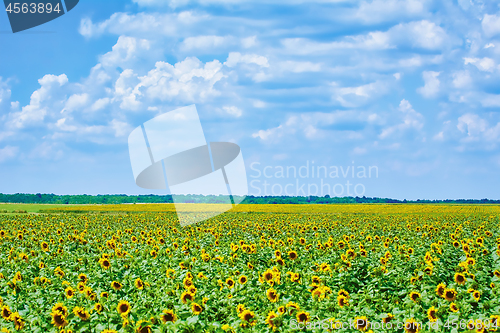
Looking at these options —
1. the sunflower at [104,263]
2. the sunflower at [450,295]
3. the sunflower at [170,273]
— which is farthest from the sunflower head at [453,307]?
the sunflower at [104,263]

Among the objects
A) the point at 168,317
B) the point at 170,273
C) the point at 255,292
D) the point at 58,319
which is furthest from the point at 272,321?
the point at 170,273

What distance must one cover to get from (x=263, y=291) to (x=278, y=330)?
2135 millimetres

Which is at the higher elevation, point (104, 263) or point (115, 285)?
point (104, 263)

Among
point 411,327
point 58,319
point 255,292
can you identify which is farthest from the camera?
point 255,292

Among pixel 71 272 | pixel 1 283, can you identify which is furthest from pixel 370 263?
pixel 1 283

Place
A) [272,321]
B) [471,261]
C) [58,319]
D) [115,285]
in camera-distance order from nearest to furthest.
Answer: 1. [272,321]
2. [58,319]
3. [115,285]
4. [471,261]

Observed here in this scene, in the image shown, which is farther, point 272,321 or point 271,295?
point 271,295

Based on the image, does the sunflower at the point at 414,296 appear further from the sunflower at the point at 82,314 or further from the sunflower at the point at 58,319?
the sunflower at the point at 58,319

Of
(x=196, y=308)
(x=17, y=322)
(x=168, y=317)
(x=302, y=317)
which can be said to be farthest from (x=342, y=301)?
(x=17, y=322)

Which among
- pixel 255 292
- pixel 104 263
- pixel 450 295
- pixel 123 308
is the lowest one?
pixel 255 292

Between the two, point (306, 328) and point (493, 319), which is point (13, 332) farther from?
point (493, 319)

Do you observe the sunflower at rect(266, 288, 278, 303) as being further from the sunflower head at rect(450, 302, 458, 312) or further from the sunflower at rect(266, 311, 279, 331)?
the sunflower head at rect(450, 302, 458, 312)

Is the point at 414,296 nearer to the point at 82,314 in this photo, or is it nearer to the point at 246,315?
the point at 246,315

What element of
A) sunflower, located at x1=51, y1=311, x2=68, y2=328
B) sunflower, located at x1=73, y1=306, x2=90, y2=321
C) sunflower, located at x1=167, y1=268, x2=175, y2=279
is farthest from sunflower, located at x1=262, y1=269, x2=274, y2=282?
sunflower, located at x1=51, y1=311, x2=68, y2=328
